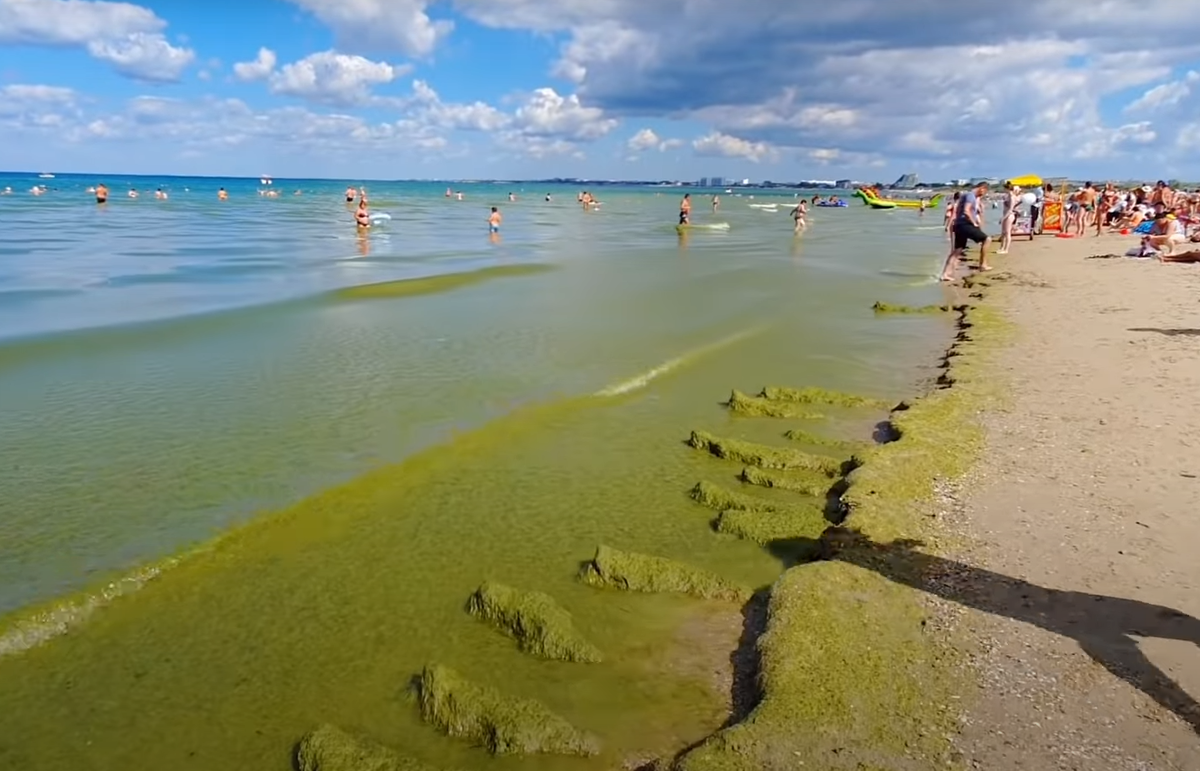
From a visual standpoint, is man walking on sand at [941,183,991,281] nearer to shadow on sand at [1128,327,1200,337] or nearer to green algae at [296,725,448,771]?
shadow on sand at [1128,327,1200,337]

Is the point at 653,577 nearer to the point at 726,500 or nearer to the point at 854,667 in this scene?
the point at 726,500

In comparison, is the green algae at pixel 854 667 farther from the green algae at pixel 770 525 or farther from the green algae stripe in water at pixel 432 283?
the green algae stripe in water at pixel 432 283

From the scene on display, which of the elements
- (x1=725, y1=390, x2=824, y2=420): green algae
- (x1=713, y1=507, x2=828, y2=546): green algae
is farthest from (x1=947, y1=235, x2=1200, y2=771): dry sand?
(x1=725, y1=390, x2=824, y2=420): green algae

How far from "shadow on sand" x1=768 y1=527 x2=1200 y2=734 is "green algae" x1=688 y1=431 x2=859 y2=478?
209cm

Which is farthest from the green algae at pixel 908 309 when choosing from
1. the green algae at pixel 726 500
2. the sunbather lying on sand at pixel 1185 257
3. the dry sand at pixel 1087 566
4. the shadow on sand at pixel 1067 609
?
the shadow on sand at pixel 1067 609

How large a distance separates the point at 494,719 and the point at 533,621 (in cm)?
110

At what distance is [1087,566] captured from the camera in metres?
5.94

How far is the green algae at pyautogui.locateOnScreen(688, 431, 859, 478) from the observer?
28.3 ft

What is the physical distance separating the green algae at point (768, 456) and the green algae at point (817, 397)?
2.01 m

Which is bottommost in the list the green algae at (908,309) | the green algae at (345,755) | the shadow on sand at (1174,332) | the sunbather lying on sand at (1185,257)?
the green algae at (345,755)

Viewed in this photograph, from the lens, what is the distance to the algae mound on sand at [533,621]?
5496 millimetres

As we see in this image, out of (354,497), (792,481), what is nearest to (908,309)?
(792,481)

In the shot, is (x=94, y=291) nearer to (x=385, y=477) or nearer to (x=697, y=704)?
(x=385, y=477)

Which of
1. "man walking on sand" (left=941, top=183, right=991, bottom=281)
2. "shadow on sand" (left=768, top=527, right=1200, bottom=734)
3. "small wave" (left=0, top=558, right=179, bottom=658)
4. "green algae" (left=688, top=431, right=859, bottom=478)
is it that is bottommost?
"small wave" (left=0, top=558, right=179, bottom=658)
